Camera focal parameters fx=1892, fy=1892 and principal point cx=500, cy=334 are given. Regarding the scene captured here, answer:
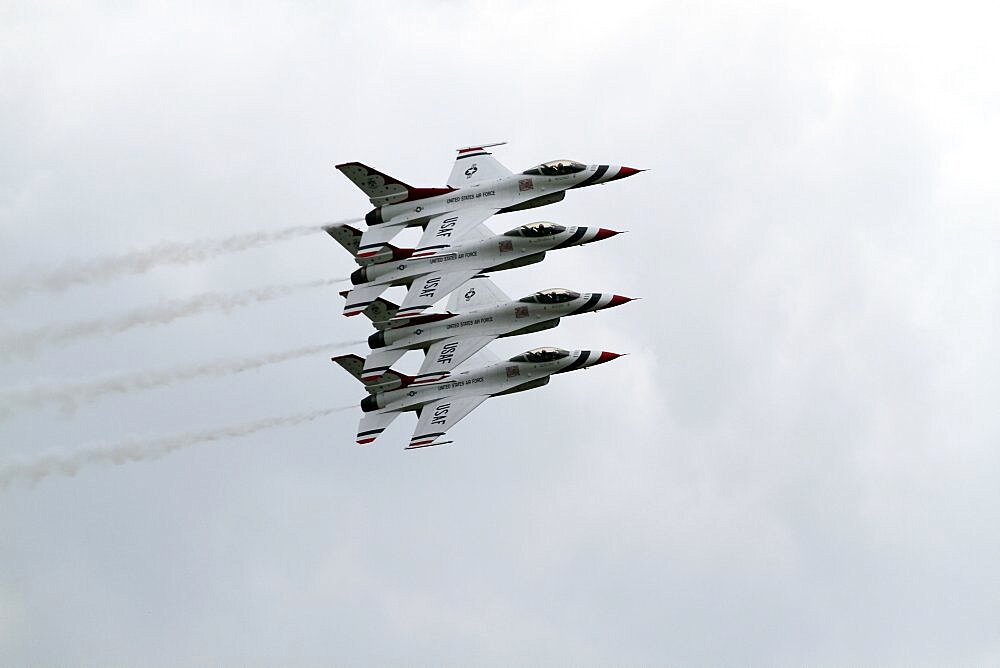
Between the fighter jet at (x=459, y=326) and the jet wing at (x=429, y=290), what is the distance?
0.51 m

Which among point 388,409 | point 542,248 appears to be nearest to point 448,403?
point 388,409

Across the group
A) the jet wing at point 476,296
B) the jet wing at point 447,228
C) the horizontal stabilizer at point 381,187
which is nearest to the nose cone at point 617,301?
the jet wing at point 476,296

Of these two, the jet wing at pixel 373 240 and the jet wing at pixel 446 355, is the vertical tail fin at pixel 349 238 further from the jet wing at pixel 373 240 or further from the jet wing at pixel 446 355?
the jet wing at pixel 446 355

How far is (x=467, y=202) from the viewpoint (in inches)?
3420

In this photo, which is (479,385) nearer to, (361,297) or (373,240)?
(361,297)

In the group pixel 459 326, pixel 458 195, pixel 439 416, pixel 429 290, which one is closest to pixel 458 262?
pixel 429 290

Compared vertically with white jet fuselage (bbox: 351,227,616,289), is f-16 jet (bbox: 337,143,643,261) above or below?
above

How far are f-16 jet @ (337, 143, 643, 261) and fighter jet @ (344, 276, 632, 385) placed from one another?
414 centimetres

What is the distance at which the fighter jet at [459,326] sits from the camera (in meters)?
83.6

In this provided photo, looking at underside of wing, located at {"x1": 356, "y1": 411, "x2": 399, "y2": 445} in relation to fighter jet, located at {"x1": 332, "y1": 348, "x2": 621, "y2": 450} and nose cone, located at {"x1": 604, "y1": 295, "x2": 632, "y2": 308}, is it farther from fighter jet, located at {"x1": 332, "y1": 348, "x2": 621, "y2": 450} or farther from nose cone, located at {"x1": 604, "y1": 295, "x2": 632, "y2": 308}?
nose cone, located at {"x1": 604, "y1": 295, "x2": 632, "y2": 308}

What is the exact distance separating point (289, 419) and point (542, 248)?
13.7 m

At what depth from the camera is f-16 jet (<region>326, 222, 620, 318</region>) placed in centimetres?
8444

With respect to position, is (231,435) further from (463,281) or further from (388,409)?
(463,281)

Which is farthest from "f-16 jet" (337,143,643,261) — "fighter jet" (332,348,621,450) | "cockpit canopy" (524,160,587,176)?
"fighter jet" (332,348,621,450)
